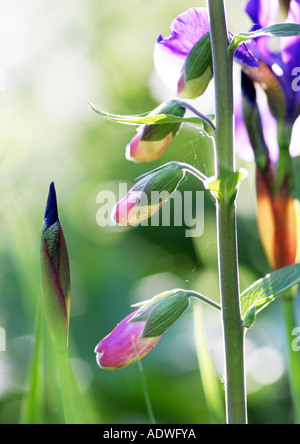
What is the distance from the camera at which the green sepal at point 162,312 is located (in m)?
0.39

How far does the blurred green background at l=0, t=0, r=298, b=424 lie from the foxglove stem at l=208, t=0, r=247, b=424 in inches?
8.8

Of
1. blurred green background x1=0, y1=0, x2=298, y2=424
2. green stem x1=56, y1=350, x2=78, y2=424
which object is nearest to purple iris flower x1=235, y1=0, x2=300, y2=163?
blurred green background x1=0, y1=0, x2=298, y2=424

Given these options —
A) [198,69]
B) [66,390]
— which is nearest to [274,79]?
[198,69]

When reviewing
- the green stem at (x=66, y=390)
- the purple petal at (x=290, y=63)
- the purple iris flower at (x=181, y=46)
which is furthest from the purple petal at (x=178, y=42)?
the green stem at (x=66, y=390)

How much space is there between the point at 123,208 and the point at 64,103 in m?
1.00

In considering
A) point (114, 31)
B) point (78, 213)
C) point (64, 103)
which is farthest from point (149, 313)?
point (114, 31)

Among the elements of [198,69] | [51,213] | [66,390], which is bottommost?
[66,390]

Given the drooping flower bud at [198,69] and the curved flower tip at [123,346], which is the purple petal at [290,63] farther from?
the curved flower tip at [123,346]

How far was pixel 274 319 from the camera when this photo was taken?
1012 mm

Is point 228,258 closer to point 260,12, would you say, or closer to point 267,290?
point 267,290

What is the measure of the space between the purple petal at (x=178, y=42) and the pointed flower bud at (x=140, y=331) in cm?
18

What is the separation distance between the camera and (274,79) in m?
0.50

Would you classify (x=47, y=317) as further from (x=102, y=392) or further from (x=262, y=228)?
(x=102, y=392)

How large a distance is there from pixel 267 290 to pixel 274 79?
0.21m
